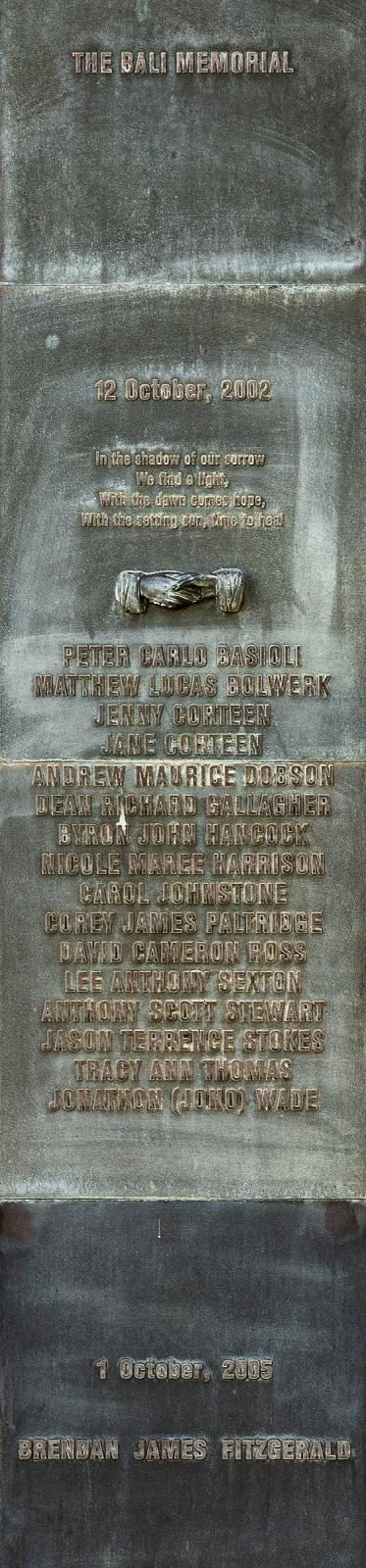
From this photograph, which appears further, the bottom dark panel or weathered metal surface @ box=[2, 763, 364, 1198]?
weathered metal surface @ box=[2, 763, 364, 1198]

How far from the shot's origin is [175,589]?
6.20 metres

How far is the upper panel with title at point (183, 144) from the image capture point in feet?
20.5

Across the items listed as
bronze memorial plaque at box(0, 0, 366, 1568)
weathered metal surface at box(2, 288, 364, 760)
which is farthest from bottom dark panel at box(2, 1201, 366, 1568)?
weathered metal surface at box(2, 288, 364, 760)

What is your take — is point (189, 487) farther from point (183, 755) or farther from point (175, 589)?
point (183, 755)

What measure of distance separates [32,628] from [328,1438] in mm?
3886

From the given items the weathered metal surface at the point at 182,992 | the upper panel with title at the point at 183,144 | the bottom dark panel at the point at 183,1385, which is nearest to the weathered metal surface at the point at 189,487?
the upper panel with title at the point at 183,144

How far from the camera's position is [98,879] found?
20.7ft

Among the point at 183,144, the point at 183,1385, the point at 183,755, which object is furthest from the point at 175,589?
the point at 183,1385

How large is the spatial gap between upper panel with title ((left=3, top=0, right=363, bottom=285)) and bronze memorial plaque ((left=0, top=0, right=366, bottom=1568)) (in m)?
0.01

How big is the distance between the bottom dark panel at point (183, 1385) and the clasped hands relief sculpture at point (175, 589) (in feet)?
8.90

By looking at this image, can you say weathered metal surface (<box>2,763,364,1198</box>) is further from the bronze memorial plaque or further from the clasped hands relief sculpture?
the clasped hands relief sculpture

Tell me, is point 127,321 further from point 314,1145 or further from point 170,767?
point 314,1145

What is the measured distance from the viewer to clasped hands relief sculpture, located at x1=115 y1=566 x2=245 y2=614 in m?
6.20

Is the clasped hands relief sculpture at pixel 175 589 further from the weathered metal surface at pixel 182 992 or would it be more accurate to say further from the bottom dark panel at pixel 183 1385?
the bottom dark panel at pixel 183 1385
